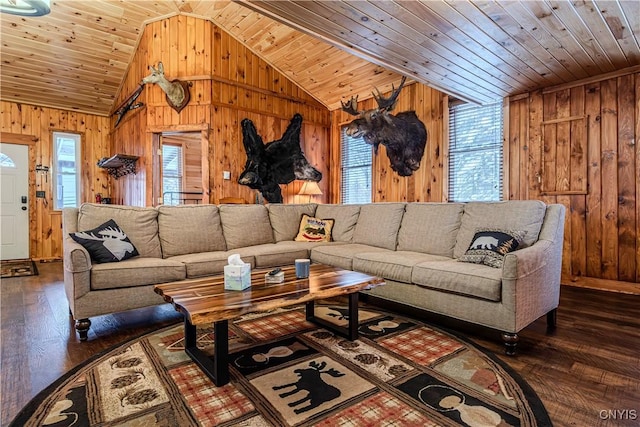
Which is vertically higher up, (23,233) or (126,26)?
(126,26)

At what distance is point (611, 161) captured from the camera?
360 centimetres

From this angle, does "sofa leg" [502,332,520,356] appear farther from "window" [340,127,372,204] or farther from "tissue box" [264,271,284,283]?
"window" [340,127,372,204]

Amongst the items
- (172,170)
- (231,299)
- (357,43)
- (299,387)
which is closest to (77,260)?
(231,299)

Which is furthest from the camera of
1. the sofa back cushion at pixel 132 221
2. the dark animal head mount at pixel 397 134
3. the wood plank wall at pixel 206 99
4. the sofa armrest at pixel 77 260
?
the wood plank wall at pixel 206 99

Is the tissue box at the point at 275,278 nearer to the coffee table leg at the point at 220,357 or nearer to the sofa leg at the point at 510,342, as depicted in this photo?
the coffee table leg at the point at 220,357

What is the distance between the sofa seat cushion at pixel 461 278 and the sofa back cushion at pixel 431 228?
0.54 meters

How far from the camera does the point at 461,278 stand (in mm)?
→ 2291

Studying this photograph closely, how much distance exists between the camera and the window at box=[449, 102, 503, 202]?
4.45 m

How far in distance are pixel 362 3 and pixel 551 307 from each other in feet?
8.46

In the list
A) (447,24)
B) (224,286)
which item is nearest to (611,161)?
(447,24)

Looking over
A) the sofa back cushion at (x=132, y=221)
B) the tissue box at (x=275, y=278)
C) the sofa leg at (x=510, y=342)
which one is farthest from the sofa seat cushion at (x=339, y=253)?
the sofa back cushion at (x=132, y=221)

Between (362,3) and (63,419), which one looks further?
(362,3)

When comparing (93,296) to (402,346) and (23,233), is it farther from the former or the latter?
(23,233)

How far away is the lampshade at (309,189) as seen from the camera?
5.80m
